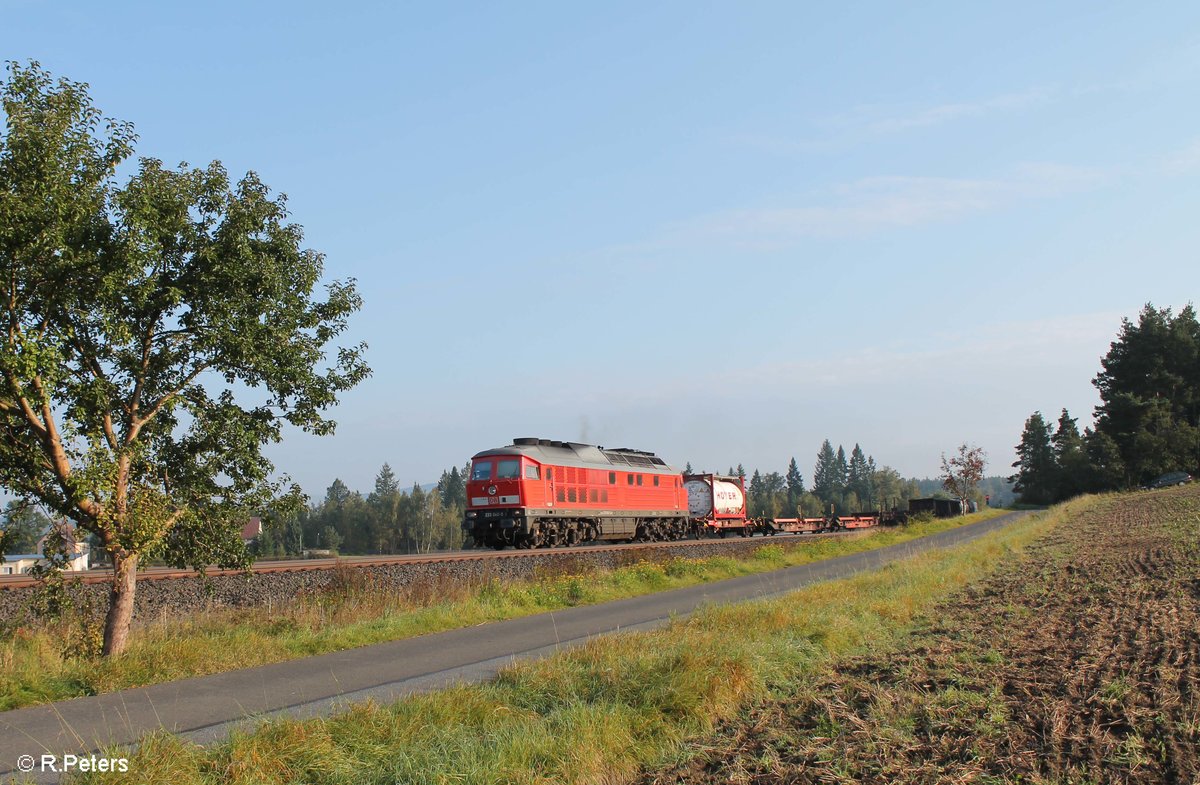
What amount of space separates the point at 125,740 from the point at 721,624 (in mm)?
8290

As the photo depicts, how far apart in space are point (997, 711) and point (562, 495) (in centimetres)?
2441

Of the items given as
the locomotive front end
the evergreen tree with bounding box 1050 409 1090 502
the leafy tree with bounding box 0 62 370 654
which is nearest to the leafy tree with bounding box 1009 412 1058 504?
the evergreen tree with bounding box 1050 409 1090 502

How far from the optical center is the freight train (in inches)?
1161

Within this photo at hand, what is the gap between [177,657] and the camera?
11391 millimetres

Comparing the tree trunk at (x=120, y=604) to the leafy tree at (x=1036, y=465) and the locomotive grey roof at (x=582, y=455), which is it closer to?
the locomotive grey roof at (x=582, y=455)

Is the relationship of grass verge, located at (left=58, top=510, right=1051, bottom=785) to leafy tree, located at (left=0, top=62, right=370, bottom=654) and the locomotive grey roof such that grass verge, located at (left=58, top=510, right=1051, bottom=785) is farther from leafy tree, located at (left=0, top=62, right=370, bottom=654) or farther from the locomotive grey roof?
A: the locomotive grey roof

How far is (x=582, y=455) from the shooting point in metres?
33.8

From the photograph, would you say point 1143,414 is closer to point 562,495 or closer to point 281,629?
point 562,495

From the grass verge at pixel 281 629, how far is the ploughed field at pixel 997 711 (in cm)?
735

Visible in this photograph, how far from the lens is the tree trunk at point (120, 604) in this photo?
1167cm

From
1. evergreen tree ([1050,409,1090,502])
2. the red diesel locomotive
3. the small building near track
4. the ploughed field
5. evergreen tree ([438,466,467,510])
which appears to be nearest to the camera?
the ploughed field

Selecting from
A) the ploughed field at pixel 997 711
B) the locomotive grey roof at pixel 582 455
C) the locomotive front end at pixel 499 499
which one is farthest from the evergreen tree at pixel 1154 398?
the ploughed field at pixel 997 711

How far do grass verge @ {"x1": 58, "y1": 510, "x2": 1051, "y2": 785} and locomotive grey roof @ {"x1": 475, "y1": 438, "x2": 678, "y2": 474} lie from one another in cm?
1824

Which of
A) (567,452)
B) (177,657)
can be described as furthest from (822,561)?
(177,657)
